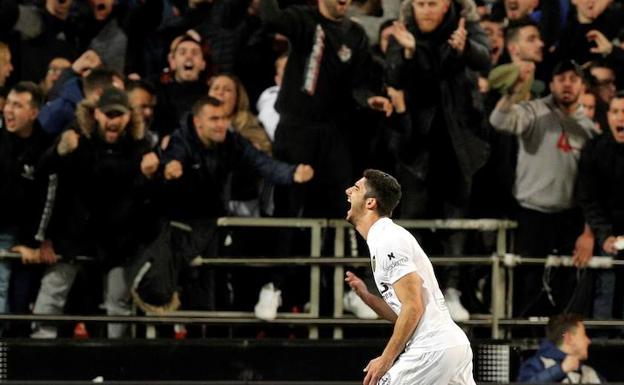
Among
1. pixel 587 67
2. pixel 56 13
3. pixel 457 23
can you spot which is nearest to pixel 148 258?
pixel 56 13

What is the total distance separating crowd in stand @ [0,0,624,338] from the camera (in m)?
10.3

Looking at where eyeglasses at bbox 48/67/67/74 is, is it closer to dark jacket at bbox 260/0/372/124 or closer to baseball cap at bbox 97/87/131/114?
baseball cap at bbox 97/87/131/114

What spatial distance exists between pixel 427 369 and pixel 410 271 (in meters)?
0.49

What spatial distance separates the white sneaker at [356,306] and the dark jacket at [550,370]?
1181 mm

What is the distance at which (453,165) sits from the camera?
10547 millimetres

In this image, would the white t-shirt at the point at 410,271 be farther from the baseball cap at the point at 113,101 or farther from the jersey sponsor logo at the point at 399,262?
the baseball cap at the point at 113,101

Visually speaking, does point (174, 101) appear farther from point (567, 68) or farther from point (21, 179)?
point (567, 68)

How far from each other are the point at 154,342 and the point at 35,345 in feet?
2.77

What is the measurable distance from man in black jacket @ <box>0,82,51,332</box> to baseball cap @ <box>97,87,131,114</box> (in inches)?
18.7

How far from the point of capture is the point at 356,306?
34.5 feet

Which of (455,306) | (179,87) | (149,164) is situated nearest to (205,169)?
(149,164)

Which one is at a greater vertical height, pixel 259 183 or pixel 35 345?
pixel 259 183

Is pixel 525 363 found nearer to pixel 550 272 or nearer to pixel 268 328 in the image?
pixel 550 272

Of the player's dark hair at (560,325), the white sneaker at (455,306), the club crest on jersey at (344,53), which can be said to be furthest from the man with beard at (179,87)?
the player's dark hair at (560,325)
